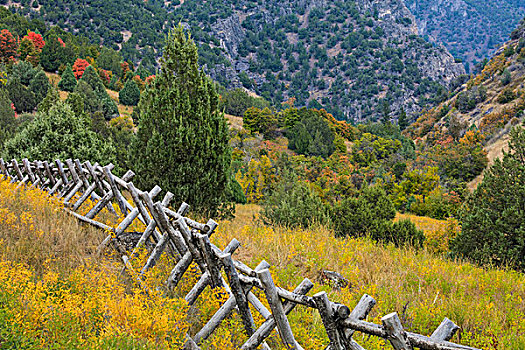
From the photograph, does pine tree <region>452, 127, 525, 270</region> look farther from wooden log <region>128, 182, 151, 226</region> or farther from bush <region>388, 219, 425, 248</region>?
wooden log <region>128, 182, 151, 226</region>

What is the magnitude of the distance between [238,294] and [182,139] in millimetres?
6480

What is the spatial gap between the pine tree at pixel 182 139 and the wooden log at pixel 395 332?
741 centimetres

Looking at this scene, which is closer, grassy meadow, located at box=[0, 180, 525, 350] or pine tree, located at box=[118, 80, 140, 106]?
grassy meadow, located at box=[0, 180, 525, 350]

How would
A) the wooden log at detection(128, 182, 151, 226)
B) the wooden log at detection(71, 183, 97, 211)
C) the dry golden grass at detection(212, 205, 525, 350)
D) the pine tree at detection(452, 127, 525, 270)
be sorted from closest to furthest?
the dry golden grass at detection(212, 205, 525, 350) < the wooden log at detection(128, 182, 151, 226) < the wooden log at detection(71, 183, 97, 211) < the pine tree at detection(452, 127, 525, 270)

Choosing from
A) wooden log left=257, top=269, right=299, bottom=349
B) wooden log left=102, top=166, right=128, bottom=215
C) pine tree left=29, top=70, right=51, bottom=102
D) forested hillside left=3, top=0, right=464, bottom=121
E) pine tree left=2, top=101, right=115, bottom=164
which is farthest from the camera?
forested hillside left=3, top=0, right=464, bottom=121

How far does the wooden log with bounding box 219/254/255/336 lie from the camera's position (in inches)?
Answer: 115

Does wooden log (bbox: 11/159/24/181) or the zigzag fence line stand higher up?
the zigzag fence line

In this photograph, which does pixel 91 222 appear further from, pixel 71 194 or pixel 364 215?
pixel 364 215

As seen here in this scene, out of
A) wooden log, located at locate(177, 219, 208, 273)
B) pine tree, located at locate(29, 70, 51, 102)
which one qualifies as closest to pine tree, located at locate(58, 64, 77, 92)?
pine tree, located at locate(29, 70, 51, 102)

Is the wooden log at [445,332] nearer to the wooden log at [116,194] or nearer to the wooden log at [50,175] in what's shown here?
the wooden log at [116,194]

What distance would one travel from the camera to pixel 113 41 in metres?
101

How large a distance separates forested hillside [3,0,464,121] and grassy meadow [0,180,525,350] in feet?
341

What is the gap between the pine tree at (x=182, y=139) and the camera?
8.97 m

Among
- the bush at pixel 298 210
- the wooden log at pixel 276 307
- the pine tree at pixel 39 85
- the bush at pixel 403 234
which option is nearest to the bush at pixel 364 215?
the bush at pixel 403 234
